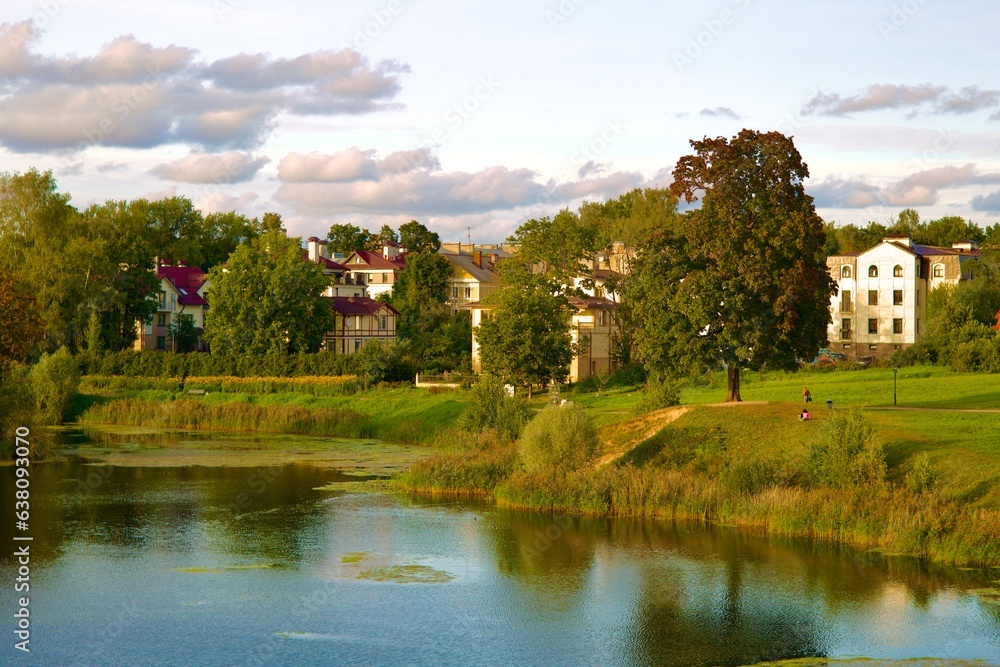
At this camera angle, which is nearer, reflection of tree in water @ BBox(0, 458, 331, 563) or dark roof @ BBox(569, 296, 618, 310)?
reflection of tree in water @ BBox(0, 458, 331, 563)

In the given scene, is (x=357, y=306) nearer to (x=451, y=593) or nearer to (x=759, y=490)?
(x=759, y=490)

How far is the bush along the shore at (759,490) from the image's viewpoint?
35875 millimetres

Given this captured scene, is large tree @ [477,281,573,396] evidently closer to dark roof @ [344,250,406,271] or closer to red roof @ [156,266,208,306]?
red roof @ [156,266,208,306]

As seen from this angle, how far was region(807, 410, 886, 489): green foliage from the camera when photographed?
39469mm

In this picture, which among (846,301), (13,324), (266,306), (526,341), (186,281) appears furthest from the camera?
(186,281)

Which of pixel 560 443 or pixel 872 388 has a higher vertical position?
pixel 872 388

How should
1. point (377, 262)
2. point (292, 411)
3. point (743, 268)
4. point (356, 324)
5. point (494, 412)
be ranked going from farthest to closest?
point (377, 262) → point (356, 324) → point (292, 411) → point (494, 412) → point (743, 268)

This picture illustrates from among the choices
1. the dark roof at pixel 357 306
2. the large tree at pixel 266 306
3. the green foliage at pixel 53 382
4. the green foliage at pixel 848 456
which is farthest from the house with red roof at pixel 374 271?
the green foliage at pixel 848 456

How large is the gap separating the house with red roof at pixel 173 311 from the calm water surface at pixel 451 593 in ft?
242

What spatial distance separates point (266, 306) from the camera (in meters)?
93.6

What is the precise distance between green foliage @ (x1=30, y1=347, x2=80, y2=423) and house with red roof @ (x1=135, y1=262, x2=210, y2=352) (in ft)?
119

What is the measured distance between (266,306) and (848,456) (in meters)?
62.6

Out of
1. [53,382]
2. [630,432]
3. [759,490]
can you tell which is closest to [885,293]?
[630,432]

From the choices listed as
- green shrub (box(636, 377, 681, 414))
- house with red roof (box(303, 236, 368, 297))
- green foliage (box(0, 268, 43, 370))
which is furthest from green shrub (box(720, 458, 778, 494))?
house with red roof (box(303, 236, 368, 297))
